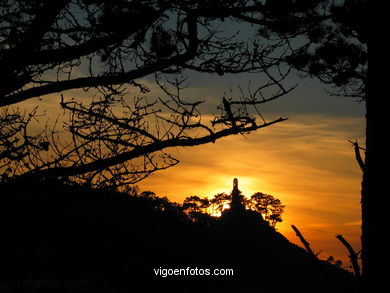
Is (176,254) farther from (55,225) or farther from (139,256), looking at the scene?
(55,225)

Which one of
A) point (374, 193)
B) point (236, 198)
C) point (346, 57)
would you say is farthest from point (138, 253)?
point (236, 198)

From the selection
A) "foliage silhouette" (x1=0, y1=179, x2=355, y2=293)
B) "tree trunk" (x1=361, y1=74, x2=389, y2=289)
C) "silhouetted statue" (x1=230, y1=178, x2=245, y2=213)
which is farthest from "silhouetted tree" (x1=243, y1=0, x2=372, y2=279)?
"silhouetted statue" (x1=230, y1=178, x2=245, y2=213)

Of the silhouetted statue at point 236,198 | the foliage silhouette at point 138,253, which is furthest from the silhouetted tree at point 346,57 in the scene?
the silhouetted statue at point 236,198

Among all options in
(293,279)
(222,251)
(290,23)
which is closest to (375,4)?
(290,23)

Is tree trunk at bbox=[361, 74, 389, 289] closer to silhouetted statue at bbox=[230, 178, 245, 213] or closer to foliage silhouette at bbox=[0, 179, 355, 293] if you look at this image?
foliage silhouette at bbox=[0, 179, 355, 293]

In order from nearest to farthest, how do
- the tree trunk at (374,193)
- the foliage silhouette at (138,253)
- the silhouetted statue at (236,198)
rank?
the tree trunk at (374,193) < the foliage silhouette at (138,253) < the silhouetted statue at (236,198)

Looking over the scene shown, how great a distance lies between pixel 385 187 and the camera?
6.64 ft

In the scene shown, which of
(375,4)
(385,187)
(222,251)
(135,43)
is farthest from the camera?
(222,251)

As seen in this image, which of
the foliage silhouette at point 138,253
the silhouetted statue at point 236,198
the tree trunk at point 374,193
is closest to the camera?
the tree trunk at point 374,193

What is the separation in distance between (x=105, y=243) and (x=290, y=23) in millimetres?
10947

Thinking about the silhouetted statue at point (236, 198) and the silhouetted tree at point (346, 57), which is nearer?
the silhouetted tree at point (346, 57)

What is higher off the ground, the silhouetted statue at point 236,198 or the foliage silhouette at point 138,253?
the silhouetted statue at point 236,198

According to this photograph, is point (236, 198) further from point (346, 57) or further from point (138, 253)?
point (346, 57)

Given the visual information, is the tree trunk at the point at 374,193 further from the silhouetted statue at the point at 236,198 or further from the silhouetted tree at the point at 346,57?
the silhouetted statue at the point at 236,198
